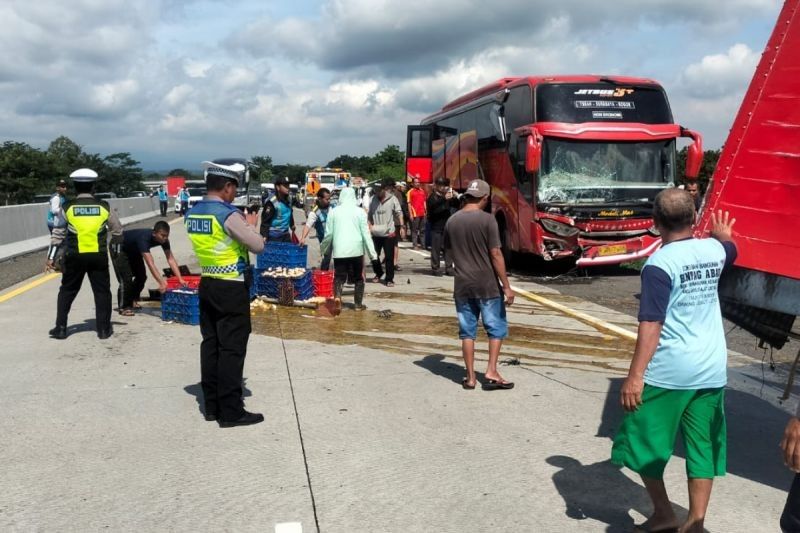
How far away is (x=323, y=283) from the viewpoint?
11250 mm

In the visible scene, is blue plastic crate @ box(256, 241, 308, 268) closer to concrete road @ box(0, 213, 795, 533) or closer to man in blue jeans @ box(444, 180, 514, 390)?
concrete road @ box(0, 213, 795, 533)

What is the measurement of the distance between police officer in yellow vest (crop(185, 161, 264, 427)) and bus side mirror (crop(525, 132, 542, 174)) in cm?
944

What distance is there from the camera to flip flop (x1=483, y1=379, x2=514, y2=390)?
6.63 metres

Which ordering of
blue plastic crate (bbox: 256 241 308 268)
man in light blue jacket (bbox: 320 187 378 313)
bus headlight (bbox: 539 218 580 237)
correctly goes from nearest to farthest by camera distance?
man in light blue jacket (bbox: 320 187 378 313), blue plastic crate (bbox: 256 241 308 268), bus headlight (bbox: 539 218 580 237)

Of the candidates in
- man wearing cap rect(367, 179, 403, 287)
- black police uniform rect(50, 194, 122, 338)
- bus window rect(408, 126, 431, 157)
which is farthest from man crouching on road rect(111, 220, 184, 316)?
bus window rect(408, 126, 431, 157)

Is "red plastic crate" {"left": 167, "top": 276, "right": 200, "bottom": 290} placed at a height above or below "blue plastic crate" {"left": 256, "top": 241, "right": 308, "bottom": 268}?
below

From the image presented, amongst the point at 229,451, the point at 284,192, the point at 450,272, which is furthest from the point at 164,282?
the point at 450,272

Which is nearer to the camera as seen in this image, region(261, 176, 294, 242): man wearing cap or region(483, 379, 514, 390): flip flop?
region(483, 379, 514, 390): flip flop

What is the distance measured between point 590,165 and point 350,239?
257 inches

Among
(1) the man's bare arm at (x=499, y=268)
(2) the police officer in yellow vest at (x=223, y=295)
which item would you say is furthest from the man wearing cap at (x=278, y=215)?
(2) the police officer in yellow vest at (x=223, y=295)

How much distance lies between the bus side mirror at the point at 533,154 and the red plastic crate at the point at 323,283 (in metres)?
5.07

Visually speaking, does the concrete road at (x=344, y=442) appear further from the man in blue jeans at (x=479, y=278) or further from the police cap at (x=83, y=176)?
the police cap at (x=83, y=176)

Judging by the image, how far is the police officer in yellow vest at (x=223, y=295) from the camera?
5.68 m

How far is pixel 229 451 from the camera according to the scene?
512 cm
